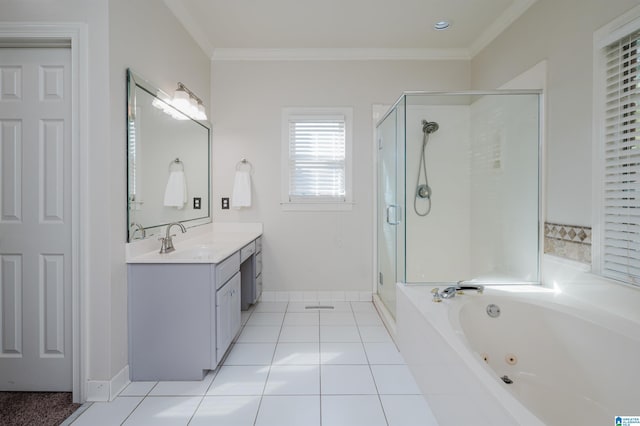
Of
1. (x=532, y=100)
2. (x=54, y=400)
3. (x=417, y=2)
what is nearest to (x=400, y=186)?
(x=532, y=100)

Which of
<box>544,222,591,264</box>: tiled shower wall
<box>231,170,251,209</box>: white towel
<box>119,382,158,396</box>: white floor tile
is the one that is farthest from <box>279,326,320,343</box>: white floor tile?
<box>544,222,591,264</box>: tiled shower wall

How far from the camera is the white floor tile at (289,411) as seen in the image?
62.2 inches

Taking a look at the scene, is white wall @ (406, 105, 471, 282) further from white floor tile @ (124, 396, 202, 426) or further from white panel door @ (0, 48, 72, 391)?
white panel door @ (0, 48, 72, 391)

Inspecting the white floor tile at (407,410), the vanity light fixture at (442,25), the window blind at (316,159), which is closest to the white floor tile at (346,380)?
the white floor tile at (407,410)

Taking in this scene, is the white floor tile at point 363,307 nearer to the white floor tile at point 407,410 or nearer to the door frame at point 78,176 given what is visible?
the white floor tile at point 407,410

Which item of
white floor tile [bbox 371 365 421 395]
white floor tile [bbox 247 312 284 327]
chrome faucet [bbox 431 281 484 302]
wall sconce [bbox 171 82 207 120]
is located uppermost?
wall sconce [bbox 171 82 207 120]

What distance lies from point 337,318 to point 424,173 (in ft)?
5.16

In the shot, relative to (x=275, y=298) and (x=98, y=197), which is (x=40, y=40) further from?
(x=275, y=298)

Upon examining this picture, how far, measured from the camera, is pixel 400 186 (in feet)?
8.26

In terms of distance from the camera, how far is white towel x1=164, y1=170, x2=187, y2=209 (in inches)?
95.3

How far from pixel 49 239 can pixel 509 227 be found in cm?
315

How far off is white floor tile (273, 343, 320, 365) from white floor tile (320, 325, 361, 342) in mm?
162

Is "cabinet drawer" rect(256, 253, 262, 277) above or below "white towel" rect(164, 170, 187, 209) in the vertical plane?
below

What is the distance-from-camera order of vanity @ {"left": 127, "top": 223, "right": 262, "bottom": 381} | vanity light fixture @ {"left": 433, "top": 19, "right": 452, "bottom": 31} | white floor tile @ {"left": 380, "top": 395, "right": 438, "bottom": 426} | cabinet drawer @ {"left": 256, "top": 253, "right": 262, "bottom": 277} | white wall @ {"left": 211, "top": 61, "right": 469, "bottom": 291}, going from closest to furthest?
white floor tile @ {"left": 380, "top": 395, "right": 438, "bottom": 426}, vanity @ {"left": 127, "top": 223, "right": 262, "bottom": 381}, vanity light fixture @ {"left": 433, "top": 19, "right": 452, "bottom": 31}, cabinet drawer @ {"left": 256, "top": 253, "right": 262, "bottom": 277}, white wall @ {"left": 211, "top": 61, "right": 469, "bottom": 291}
